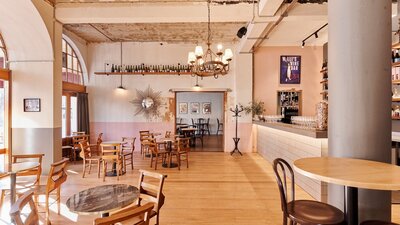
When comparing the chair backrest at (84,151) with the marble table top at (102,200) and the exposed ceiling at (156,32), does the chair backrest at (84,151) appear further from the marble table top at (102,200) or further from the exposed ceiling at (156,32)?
the exposed ceiling at (156,32)

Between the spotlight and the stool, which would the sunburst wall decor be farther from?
the spotlight

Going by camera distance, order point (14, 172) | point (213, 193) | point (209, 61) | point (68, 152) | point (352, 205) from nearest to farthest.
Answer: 1. point (352, 205)
2. point (14, 172)
3. point (213, 193)
4. point (209, 61)
5. point (68, 152)

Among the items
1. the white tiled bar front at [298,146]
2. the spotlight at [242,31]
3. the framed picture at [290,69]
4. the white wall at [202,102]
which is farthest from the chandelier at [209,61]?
the white wall at [202,102]

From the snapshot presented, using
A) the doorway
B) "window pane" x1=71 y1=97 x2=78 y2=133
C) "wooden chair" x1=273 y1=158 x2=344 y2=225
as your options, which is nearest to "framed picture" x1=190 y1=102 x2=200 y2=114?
the doorway

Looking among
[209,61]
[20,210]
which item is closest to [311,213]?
[20,210]

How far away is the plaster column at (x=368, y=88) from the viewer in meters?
2.02

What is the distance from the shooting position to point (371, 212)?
6.50ft

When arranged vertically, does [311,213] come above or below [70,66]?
below

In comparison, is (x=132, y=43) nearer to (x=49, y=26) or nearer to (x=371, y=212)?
(x=49, y=26)

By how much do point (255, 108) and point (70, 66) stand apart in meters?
6.21

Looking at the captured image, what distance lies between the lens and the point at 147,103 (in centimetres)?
838

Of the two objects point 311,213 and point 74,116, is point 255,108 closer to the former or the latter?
point 74,116

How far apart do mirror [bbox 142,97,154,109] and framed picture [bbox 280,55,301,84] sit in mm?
4607

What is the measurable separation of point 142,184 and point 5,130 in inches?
187
